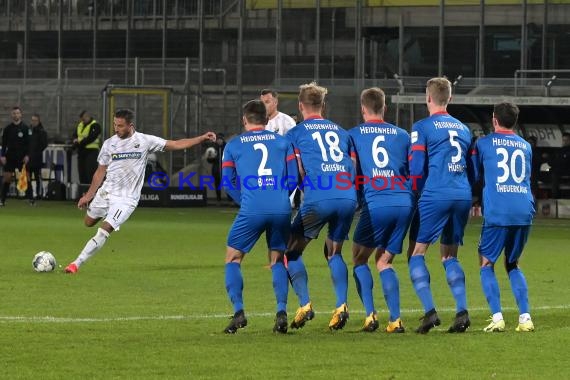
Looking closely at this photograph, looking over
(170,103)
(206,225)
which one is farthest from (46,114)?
(206,225)

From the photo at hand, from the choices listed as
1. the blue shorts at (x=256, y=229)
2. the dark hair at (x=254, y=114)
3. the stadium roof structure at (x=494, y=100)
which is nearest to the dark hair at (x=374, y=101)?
the dark hair at (x=254, y=114)

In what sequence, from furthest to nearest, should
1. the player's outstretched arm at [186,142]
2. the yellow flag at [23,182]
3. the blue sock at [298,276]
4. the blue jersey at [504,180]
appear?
the yellow flag at [23,182] → the player's outstretched arm at [186,142] → the blue sock at [298,276] → the blue jersey at [504,180]

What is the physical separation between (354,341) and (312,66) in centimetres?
2708

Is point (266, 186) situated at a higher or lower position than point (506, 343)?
higher

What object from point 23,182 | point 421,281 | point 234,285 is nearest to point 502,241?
point 421,281

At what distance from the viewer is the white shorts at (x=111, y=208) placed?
17.7 m

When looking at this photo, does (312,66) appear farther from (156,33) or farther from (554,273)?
(554,273)

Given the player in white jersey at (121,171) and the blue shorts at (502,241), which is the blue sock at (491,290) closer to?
the blue shorts at (502,241)

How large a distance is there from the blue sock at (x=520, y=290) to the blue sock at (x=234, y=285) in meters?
2.18

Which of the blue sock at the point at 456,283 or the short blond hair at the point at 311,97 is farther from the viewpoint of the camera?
the short blond hair at the point at 311,97

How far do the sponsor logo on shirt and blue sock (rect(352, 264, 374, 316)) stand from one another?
6774mm

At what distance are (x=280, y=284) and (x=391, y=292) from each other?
0.89 meters

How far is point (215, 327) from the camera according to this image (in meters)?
11.7

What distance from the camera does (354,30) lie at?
37875 mm
